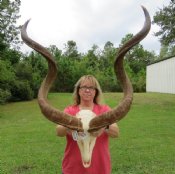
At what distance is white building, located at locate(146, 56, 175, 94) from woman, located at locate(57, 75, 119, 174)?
40.9 metres

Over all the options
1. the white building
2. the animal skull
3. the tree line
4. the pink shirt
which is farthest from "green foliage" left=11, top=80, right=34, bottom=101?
the animal skull

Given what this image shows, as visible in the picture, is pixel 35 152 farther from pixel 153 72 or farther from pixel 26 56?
pixel 153 72

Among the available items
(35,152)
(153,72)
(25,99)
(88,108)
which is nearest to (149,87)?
(153,72)

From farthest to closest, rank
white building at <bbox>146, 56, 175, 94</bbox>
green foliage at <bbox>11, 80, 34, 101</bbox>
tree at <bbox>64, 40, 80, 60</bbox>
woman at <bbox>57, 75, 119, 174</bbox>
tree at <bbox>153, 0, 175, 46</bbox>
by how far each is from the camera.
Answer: tree at <bbox>64, 40, 80, 60</bbox> → white building at <bbox>146, 56, 175, 94</bbox> → green foliage at <bbox>11, 80, 34, 101</bbox> → tree at <bbox>153, 0, 175, 46</bbox> → woman at <bbox>57, 75, 119, 174</bbox>

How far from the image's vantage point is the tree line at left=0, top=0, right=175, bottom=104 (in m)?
30.8

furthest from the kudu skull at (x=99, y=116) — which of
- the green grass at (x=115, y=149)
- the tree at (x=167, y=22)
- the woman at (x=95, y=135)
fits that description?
the tree at (x=167, y=22)

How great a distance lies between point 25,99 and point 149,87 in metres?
23.4

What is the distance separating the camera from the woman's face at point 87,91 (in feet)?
14.0

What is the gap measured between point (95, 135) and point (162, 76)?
1852 inches

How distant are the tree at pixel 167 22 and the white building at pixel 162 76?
A: 18671 mm

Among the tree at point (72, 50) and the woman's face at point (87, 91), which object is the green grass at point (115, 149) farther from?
the tree at point (72, 50)

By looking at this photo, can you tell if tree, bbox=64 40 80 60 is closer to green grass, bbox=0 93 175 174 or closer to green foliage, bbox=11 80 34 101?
green foliage, bbox=11 80 34 101

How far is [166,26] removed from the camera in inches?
1021

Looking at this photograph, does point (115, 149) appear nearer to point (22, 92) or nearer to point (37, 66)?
point (22, 92)
